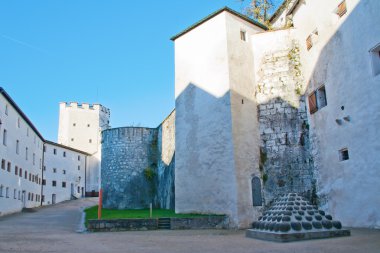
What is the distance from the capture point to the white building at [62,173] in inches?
1684

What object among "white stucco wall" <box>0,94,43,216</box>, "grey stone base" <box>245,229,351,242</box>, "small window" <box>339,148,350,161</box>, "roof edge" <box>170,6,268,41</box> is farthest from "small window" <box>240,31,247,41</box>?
"white stucco wall" <box>0,94,43,216</box>

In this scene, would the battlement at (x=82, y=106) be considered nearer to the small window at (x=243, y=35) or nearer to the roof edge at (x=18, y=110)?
the roof edge at (x=18, y=110)

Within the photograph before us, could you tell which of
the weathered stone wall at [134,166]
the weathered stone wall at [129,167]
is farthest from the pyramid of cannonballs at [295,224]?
the weathered stone wall at [129,167]

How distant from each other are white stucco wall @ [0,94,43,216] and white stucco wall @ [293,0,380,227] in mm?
21036

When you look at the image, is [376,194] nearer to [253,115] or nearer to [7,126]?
[253,115]

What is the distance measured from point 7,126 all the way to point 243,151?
19.1 m

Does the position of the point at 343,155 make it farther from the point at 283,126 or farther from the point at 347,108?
the point at 283,126

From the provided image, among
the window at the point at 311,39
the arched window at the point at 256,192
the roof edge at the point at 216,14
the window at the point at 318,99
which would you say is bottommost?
the arched window at the point at 256,192

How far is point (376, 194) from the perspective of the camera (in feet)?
38.0

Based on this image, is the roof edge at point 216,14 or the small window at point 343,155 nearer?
the small window at point 343,155

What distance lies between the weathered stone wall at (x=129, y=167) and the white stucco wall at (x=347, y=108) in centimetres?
1493

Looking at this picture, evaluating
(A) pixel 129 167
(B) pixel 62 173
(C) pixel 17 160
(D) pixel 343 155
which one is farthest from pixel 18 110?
(D) pixel 343 155

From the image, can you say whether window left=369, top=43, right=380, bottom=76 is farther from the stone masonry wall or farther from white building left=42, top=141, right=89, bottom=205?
white building left=42, top=141, right=89, bottom=205

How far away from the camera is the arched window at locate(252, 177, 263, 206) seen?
15.6 metres
